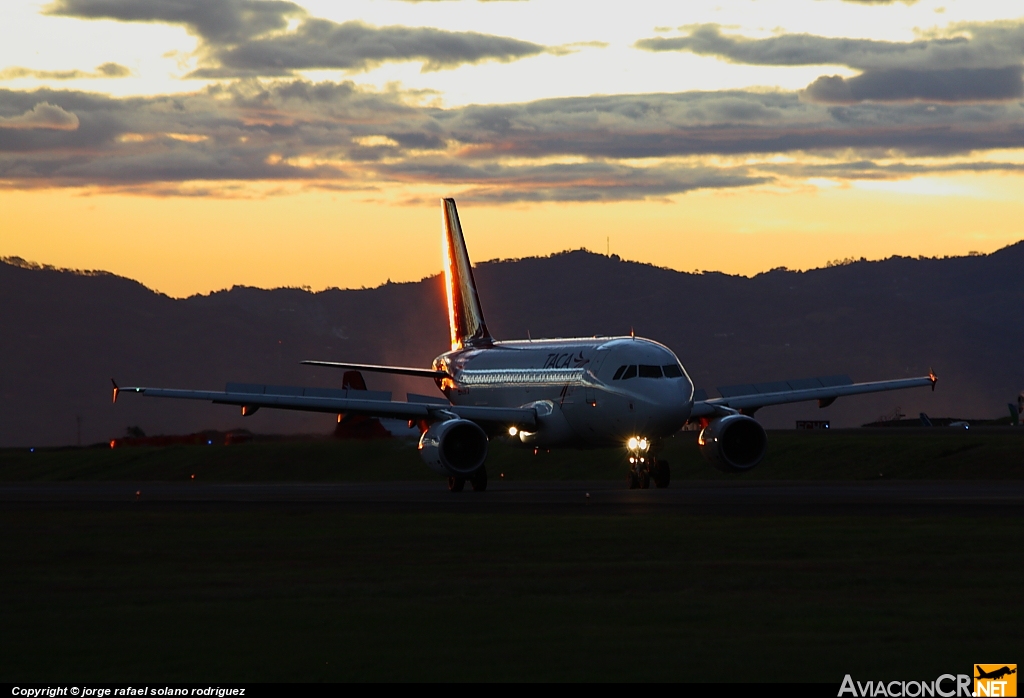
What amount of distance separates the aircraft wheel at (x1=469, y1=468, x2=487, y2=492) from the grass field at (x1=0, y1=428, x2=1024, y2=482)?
1654cm

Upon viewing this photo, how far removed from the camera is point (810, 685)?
13961 mm

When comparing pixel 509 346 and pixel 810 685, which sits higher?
pixel 509 346

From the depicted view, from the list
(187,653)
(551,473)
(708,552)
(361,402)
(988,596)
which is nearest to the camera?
(187,653)

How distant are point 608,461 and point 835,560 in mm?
52383

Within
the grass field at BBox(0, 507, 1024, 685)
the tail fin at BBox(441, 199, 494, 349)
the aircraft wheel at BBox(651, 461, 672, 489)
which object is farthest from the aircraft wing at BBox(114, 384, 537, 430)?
the grass field at BBox(0, 507, 1024, 685)

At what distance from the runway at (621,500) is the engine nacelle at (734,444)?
37.2 inches

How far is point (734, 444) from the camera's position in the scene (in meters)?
56.5

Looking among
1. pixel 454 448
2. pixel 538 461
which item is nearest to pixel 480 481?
pixel 454 448

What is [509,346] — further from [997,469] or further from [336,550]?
[336,550]

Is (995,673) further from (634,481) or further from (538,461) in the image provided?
(538,461)

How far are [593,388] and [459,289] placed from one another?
68.5ft

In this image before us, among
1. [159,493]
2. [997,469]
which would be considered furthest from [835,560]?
[997,469]

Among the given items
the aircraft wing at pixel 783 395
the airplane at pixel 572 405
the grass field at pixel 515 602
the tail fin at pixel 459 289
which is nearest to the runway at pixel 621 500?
the airplane at pixel 572 405

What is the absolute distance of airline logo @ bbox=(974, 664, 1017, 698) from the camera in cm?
1349
